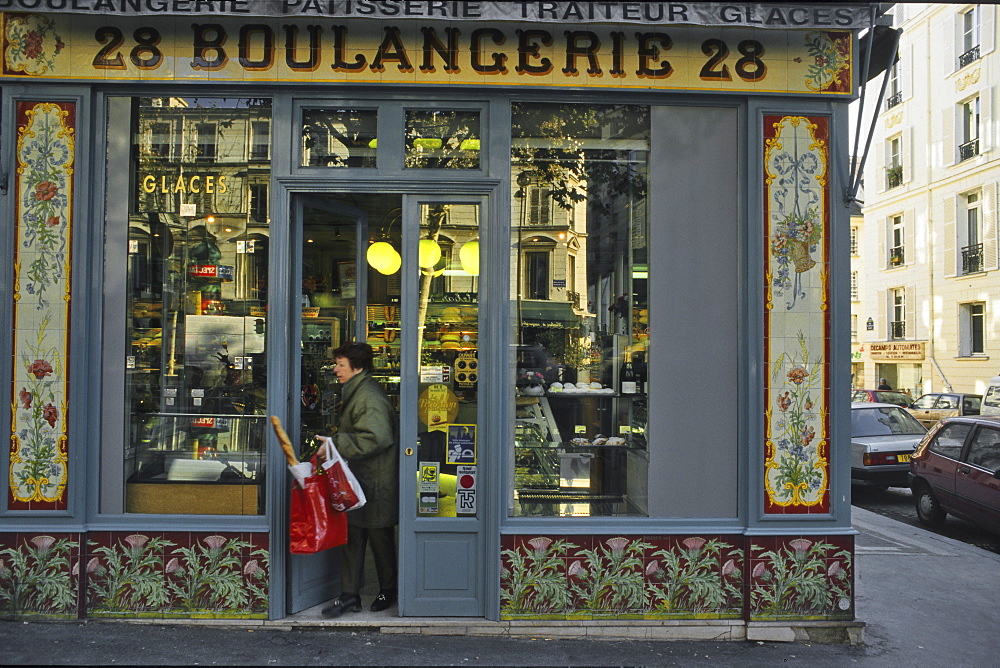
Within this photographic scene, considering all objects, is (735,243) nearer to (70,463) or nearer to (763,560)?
(763,560)

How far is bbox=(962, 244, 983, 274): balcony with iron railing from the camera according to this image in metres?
26.4

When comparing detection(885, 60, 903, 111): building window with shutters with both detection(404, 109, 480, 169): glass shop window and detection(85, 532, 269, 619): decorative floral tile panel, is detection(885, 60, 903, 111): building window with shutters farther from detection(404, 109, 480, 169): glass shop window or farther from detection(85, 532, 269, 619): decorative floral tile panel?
detection(85, 532, 269, 619): decorative floral tile panel

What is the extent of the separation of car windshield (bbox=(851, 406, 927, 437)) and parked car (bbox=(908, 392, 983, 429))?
330 inches

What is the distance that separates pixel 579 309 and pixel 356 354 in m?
1.70

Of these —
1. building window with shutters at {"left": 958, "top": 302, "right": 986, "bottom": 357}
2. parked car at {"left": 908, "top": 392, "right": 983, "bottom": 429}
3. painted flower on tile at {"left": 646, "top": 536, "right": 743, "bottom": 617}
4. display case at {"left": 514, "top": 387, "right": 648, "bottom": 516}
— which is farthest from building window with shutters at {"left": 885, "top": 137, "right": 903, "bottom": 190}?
painted flower on tile at {"left": 646, "top": 536, "right": 743, "bottom": 617}

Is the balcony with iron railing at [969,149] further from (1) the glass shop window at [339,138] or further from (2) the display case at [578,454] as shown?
(1) the glass shop window at [339,138]

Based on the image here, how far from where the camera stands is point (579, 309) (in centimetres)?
587

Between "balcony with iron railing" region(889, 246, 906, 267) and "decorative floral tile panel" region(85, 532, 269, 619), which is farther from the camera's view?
"balcony with iron railing" region(889, 246, 906, 267)

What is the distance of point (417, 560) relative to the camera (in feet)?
18.1

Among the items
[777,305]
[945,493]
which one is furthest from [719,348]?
[945,493]

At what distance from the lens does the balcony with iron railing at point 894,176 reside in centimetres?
3167

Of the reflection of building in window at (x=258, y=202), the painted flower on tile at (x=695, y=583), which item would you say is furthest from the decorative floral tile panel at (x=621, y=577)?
the reflection of building in window at (x=258, y=202)

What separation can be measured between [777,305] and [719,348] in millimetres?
500

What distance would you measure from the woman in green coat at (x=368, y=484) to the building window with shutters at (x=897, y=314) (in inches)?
1212
